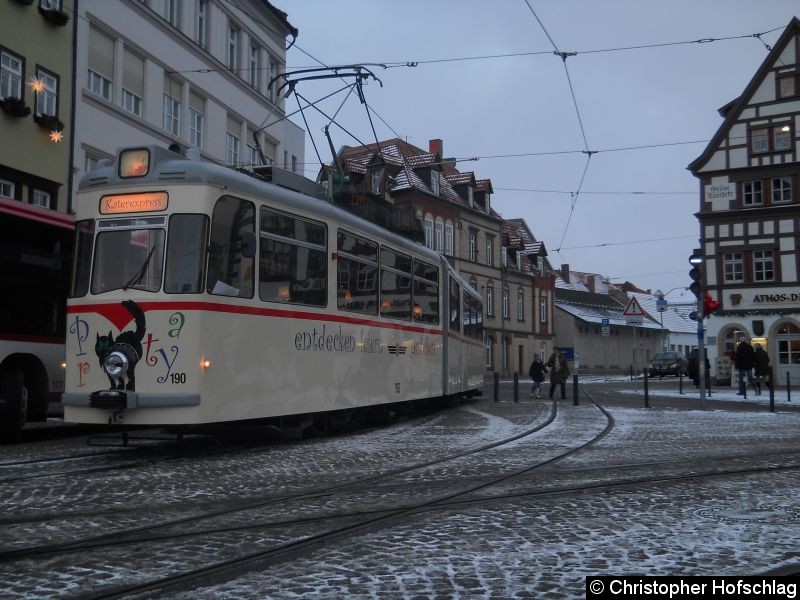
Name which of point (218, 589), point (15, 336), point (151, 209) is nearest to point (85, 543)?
point (218, 589)

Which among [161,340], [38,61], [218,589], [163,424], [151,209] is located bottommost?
[218,589]

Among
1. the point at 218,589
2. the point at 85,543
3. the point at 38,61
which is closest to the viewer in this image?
the point at 218,589

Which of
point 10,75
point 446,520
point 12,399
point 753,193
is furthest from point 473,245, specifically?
point 446,520

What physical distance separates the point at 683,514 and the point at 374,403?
7279 millimetres

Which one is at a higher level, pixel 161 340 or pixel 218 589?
pixel 161 340

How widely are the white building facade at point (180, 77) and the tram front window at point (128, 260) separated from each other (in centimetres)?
792

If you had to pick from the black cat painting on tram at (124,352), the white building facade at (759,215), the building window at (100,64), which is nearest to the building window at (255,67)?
the building window at (100,64)

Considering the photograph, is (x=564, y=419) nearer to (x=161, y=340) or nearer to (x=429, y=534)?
(x=161, y=340)

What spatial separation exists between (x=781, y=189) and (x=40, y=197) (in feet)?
101

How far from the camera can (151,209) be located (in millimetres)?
9602

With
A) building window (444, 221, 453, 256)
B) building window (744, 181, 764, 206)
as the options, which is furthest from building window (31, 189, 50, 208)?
building window (444, 221, 453, 256)

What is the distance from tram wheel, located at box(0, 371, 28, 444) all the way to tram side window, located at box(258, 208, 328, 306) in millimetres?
3667

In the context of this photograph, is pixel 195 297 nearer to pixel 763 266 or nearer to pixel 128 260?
pixel 128 260

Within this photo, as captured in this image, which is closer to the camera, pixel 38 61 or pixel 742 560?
pixel 742 560
